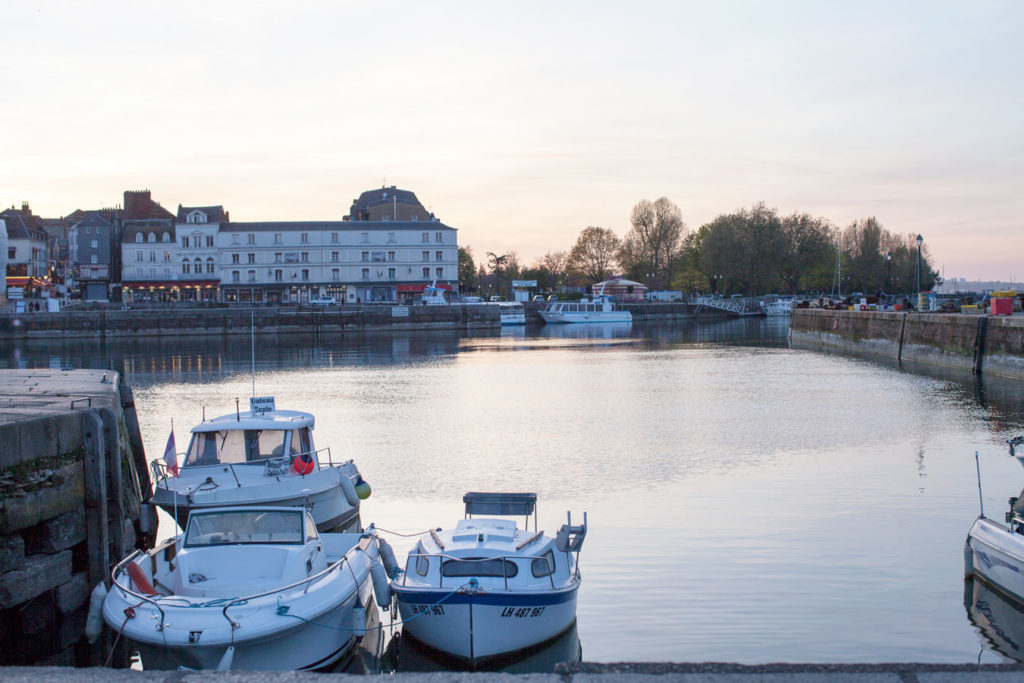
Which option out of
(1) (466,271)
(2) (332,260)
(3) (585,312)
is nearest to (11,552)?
(2) (332,260)

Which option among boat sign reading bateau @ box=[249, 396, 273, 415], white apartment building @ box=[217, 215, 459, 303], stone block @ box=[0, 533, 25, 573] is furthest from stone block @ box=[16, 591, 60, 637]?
white apartment building @ box=[217, 215, 459, 303]

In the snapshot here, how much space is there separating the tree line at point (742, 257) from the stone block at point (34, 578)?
382 feet

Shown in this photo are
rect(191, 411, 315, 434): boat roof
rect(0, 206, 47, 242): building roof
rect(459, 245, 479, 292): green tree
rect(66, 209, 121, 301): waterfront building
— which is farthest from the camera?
rect(459, 245, 479, 292): green tree

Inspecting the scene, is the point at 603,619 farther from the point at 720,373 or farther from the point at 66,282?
the point at 66,282

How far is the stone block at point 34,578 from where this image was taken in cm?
1134

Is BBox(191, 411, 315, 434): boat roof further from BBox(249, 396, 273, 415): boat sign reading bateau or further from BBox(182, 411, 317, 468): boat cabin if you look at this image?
BBox(249, 396, 273, 415): boat sign reading bateau

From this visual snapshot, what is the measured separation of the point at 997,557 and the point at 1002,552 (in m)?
0.19

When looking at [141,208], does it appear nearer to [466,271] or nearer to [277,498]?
[466,271]

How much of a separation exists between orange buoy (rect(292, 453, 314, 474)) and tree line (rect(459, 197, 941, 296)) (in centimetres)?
11018

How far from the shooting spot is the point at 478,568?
12.1 meters

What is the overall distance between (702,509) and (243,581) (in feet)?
36.2

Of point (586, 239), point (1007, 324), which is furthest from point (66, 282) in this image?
point (1007, 324)

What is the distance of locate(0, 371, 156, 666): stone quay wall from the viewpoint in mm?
11555

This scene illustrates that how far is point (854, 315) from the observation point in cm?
6831
